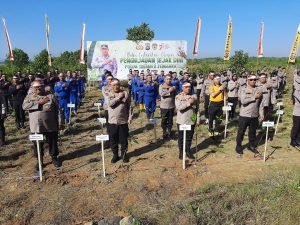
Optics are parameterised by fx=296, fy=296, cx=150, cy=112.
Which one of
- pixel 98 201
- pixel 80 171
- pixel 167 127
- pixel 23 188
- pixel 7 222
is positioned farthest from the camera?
pixel 167 127

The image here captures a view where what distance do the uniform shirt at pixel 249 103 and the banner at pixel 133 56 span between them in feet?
48.0

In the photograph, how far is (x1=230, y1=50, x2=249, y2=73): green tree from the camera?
29.9 m

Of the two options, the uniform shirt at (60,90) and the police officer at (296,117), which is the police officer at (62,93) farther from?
the police officer at (296,117)

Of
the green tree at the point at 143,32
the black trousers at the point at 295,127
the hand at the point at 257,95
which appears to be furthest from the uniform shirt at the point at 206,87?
the green tree at the point at 143,32

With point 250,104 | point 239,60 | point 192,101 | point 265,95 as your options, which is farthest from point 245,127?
point 239,60

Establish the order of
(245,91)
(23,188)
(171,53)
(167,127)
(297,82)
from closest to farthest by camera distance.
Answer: (23,188) < (245,91) < (167,127) < (297,82) < (171,53)

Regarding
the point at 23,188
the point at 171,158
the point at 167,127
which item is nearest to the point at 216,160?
the point at 171,158

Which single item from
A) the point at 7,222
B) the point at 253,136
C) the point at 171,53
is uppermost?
the point at 171,53

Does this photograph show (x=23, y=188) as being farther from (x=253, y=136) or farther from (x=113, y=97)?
(x=253, y=136)

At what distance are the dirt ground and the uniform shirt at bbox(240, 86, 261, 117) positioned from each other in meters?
1.16

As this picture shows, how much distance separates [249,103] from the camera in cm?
738

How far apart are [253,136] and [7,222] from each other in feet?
19.7

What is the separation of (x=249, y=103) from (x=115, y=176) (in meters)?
3.72

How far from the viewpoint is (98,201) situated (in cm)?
543
